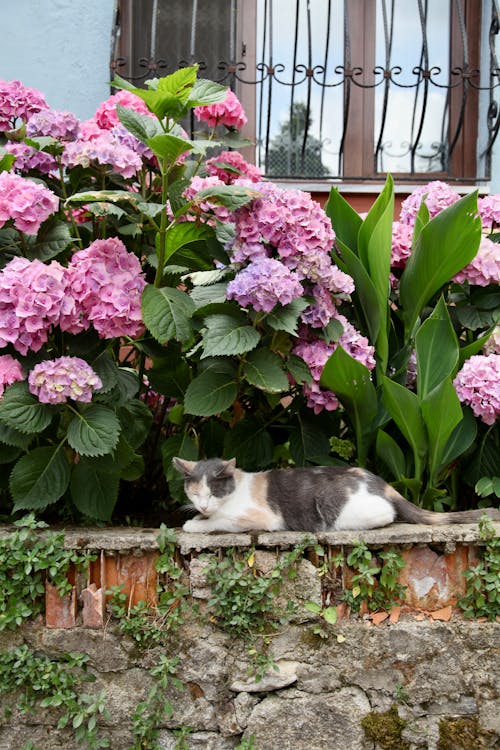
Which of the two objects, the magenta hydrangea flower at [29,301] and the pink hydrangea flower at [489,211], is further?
the pink hydrangea flower at [489,211]

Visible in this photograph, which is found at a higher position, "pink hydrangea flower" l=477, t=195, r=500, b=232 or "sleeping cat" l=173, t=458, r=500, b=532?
"pink hydrangea flower" l=477, t=195, r=500, b=232

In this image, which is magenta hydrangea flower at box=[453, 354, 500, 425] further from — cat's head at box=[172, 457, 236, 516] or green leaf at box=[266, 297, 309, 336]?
cat's head at box=[172, 457, 236, 516]

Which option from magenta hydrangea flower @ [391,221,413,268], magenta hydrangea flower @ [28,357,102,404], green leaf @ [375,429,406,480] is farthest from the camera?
magenta hydrangea flower @ [391,221,413,268]

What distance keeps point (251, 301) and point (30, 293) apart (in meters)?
0.56

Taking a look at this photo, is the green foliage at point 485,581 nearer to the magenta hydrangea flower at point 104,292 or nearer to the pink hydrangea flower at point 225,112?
the magenta hydrangea flower at point 104,292

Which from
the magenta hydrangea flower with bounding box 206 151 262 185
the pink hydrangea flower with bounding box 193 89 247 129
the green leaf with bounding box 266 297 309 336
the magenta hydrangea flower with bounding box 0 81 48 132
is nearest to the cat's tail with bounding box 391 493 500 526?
the green leaf with bounding box 266 297 309 336

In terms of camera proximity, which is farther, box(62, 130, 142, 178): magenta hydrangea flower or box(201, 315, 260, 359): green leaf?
box(62, 130, 142, 178): magenta hydrangea flower

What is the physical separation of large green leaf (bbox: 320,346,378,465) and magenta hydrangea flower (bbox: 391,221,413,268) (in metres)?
0.54

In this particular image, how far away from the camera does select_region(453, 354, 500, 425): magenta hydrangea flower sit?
2.14 metres

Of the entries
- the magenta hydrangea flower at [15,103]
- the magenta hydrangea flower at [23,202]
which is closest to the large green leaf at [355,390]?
the magenta hydrangea flower at [23,202]

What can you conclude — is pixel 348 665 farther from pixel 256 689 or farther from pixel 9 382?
pixel 9 382

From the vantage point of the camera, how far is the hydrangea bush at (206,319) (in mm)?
1950

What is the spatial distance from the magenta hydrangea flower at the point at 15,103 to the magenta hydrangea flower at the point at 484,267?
144 cm

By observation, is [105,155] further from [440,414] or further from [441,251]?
[440,414]
